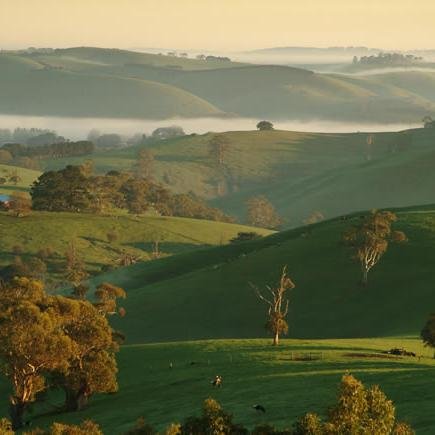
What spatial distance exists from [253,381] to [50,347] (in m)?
13.2

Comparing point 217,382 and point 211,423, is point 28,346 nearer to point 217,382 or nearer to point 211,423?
point 217,382

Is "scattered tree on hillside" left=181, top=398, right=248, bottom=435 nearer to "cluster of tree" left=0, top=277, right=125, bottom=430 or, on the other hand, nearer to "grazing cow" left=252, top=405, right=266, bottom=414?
"grazing cow" left=252, top=405, right=266, bottom=414

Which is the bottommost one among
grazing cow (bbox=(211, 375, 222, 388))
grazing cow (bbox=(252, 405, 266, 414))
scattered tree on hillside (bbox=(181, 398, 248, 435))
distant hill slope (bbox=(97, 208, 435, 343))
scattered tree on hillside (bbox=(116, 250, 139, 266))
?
scattered tree on hillside (bbox=(116, 250, 139, 266))

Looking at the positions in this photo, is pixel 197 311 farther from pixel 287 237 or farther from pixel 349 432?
pixel 349 432

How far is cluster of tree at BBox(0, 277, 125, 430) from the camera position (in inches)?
2628

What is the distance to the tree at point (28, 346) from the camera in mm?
66500

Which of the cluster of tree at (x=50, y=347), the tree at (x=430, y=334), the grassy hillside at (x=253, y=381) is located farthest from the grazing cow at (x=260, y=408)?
the tree at (x=430, y=334)

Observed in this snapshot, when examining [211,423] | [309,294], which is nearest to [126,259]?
[309,294]

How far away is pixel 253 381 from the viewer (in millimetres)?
65562

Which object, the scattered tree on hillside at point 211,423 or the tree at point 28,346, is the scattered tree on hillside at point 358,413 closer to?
the scattered tree on hillside at point 211,423

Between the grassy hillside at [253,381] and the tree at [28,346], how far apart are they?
2303 mm

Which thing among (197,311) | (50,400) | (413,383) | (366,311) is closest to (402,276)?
(366,311)

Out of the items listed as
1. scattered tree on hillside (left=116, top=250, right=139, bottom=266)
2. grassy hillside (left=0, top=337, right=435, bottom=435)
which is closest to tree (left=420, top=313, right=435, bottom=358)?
grassy hillside (left=0, top=337, right=435, bottom=435)

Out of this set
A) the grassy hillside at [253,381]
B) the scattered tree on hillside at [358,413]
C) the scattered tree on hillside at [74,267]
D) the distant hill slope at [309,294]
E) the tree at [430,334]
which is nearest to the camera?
the scattered tree on hillside at [358,413]
